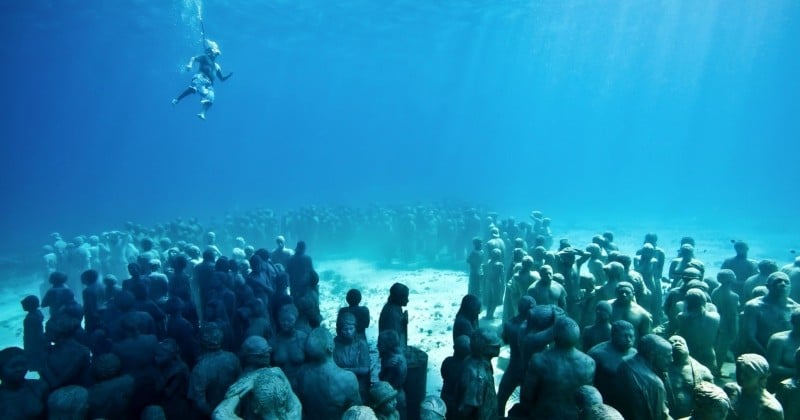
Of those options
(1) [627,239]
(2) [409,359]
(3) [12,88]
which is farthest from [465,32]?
(3) [12,88]

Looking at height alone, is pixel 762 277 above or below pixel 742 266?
below

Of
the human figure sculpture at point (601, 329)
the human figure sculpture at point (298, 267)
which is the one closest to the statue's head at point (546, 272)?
the human figure sculpture at point (601, 329)

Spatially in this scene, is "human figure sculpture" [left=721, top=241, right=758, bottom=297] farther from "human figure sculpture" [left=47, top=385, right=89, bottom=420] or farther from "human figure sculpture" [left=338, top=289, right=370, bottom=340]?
"human figure sculpture" [left=47, top=385, right=89, bottom=420]

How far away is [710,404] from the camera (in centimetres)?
370

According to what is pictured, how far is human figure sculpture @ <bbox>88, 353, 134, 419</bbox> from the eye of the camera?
182 inches

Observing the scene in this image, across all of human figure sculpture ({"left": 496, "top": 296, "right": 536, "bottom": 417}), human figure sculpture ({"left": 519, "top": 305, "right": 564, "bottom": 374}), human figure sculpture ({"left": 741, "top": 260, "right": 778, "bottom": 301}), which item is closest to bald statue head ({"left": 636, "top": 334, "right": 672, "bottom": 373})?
human figure sculpture ({"left": 519, "top": 305, "right": 564, "bottom": 374})

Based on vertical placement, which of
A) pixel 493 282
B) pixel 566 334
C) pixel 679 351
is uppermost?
pixel 493 282

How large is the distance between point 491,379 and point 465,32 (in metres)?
59.0

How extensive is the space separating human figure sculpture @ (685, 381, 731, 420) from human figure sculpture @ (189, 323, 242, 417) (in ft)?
15.7

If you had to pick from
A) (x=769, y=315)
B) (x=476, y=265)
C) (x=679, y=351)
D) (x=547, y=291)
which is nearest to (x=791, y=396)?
(x=679, y=351)

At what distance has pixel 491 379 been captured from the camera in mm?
4691

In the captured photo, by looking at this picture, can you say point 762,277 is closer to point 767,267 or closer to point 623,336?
point 767,267

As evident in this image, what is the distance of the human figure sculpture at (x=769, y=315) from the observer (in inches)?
253

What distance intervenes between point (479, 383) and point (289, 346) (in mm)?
2637
